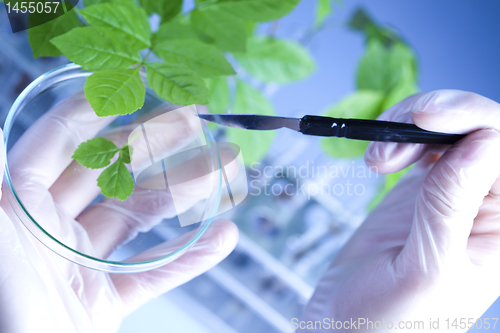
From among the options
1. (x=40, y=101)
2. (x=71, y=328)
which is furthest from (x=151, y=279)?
(x=40, y=101)

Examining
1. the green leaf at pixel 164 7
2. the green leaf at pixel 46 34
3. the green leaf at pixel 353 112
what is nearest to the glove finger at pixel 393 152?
the green leaf at pixel 353 112

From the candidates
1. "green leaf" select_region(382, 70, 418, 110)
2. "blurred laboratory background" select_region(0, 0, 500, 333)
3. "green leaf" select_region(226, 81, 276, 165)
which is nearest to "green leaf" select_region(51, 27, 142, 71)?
"green leaf" select_region(226, 81, 276, 165)

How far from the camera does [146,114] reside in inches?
22.0

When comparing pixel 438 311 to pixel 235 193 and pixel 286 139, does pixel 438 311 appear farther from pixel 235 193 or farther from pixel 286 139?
pixel 286 139

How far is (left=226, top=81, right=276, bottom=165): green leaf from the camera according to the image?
2.03 feet

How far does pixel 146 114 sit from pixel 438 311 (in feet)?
2.04

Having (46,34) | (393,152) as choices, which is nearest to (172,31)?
(46,34)

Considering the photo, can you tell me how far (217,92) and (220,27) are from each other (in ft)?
0.36

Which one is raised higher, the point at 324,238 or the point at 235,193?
the point at 235,193

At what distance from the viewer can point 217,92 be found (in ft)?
1.77

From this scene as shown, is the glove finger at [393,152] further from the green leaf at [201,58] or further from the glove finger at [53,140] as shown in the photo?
the glove finger at [53,140]

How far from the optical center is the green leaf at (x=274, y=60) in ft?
2.09

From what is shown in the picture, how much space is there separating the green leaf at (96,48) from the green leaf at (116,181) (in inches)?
6.2

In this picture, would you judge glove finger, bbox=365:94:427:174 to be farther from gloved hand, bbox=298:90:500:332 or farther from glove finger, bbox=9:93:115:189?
glove finger, bbox=9:93:115:189
